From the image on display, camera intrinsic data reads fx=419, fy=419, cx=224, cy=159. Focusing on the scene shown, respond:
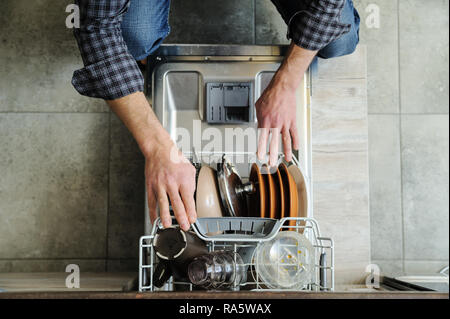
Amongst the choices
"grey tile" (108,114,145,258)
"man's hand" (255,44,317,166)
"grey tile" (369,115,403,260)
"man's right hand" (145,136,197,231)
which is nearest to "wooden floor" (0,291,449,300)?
"man's right hand" (145,136,197,231)

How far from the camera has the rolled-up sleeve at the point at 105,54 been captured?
0.95 metres

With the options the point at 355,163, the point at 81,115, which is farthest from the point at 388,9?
the point at 81,115

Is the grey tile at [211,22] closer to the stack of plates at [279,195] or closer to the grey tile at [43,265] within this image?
the stack of plates at [279,195]

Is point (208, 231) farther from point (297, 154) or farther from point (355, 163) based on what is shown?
point (355, 163)

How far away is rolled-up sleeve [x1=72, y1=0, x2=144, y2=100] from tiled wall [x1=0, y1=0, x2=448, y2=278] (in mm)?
707

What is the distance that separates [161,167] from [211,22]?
39.4 inches

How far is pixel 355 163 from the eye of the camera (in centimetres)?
139

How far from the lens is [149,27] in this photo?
120cm

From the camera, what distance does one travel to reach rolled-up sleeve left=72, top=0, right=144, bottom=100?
3.13 ft

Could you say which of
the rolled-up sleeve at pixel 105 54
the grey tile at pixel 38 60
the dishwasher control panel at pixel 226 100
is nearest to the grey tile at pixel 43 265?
the grey tile at pixel 38 60

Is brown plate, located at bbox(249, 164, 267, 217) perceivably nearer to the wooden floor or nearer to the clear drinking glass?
the clear drinking glass

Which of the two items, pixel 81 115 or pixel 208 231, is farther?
pixel 81 115

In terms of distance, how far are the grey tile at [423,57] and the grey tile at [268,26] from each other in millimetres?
517
